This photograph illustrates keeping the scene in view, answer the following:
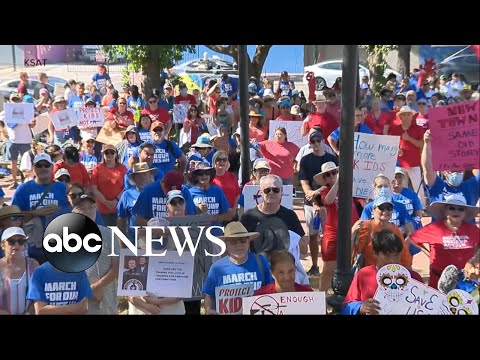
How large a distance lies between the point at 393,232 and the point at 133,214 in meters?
1.93

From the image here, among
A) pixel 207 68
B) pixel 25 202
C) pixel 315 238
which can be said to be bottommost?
pixel 315 238

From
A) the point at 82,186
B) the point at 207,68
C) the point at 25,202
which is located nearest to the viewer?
the point at 25,202

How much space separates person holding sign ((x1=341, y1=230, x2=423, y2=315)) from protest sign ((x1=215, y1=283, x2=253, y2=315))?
70 cm

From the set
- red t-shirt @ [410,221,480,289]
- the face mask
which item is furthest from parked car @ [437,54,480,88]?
red t-shirt @ [410,221,480,289]

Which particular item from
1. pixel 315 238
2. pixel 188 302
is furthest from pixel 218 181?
pixel 188 302

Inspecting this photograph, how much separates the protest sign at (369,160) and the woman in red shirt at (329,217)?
0.31 metres

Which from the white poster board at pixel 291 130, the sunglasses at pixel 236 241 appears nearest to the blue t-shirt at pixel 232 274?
the sunglasses at pixel 236 241

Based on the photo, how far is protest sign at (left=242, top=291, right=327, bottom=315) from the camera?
5449 mm

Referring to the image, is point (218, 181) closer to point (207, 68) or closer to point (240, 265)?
point (240, 265)

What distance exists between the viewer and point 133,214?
5895 millimetres

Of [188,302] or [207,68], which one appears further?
[207,68]

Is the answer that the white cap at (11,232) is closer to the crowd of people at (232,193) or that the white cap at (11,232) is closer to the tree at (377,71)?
the crowd of people at (232,193)
